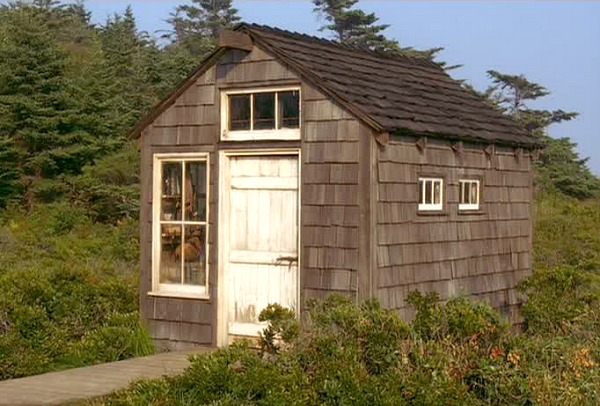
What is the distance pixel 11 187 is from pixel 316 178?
1951 cm

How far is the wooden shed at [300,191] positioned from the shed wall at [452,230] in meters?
0.02

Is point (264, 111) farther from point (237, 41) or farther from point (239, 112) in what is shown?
point (237, 41)

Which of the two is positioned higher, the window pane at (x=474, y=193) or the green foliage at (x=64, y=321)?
the window pane at (x=474, y=193)

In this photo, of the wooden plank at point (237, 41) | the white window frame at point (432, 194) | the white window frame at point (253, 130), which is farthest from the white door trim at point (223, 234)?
the white window frame at point (432, 194)

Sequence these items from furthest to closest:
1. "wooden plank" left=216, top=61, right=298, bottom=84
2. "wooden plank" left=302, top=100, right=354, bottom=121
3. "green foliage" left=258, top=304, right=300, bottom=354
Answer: "wooden plank" left=216, top=61, right=298, bottom=84 → "wooden plank" left=302, top=100, right=354, bottom=121 → "green foliage" left=258, top=304, right=300, bottom=354

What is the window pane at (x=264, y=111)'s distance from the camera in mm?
11109

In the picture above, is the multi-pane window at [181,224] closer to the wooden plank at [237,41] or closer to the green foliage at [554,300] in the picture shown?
the wooden plank at [237,41]

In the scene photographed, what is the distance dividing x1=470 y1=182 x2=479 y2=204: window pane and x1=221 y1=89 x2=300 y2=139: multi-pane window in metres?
2.78

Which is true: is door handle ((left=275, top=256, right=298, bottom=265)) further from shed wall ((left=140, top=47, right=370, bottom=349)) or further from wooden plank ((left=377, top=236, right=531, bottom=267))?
wooden plank ((left=377, top=236, right=531, bottom=267))

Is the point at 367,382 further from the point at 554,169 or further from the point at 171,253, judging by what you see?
the point at 554,169

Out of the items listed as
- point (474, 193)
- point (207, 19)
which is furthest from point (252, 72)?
point (207, 19)

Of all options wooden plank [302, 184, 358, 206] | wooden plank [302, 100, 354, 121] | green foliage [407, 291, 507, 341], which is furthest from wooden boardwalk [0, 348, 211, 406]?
wooden plank [302, 100, 354, 121]

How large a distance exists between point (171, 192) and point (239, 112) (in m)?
1.40

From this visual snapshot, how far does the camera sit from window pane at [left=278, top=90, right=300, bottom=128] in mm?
10922
